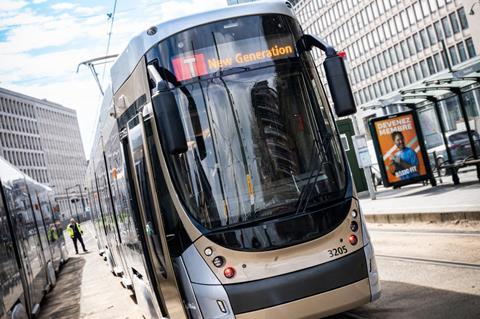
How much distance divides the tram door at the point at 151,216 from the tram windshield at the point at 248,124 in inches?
18.7

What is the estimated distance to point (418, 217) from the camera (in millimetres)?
13406

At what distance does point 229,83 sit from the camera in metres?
6.32

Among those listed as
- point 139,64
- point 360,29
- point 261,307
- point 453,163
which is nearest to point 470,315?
point 261,307

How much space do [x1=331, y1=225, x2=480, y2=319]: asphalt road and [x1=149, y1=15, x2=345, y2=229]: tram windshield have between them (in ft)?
5.32

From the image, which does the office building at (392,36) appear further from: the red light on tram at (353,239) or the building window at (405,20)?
the red light on tram at (353,239)

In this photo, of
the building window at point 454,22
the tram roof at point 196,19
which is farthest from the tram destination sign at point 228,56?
the building window at point 454,22

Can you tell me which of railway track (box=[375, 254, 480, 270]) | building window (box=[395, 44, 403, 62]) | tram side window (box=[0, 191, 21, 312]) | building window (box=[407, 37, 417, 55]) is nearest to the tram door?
tram side window (box=[0, 191, 21, 312])

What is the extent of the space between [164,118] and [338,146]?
1.90 meters

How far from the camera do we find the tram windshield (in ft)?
19.8

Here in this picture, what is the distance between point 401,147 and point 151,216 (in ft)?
43.0

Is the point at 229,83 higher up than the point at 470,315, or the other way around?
the point at 229,83

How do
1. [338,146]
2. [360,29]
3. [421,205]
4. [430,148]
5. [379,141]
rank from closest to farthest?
1. [338,146]
2. [421,205]
3. [379,141]
4. [430,148]
5. [360,29]

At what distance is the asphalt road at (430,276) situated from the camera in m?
6.54

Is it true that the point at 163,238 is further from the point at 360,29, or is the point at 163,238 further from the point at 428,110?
the point at 360,29
